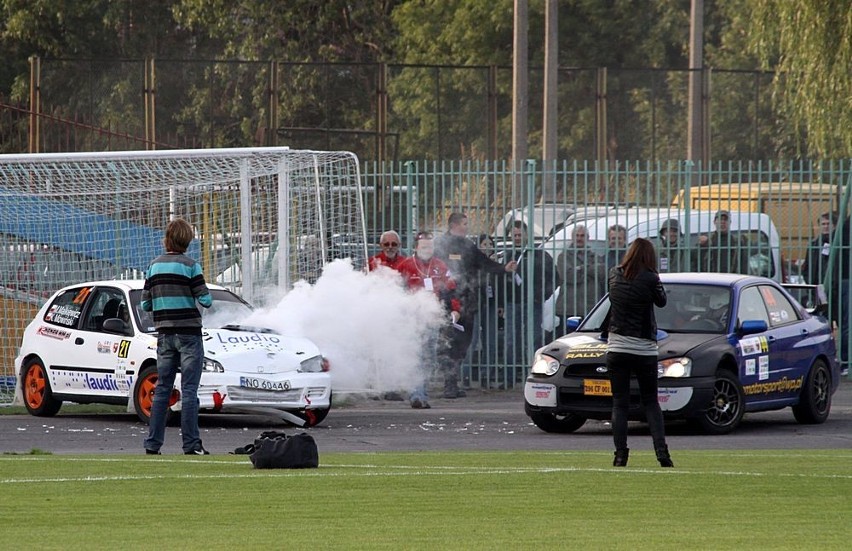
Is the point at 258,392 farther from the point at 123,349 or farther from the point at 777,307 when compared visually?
the point at 777,307

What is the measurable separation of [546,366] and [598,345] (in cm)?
54

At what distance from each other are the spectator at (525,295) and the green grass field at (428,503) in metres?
8.01

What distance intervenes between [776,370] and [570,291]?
16.3 ft

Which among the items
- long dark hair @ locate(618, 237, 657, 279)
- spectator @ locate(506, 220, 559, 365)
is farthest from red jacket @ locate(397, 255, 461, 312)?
long dark hair @ locate(618, 237, 657, 279)

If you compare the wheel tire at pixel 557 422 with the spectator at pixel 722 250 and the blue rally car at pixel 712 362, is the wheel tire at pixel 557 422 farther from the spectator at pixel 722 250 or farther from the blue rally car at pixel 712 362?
the spectator at pixel 722 250

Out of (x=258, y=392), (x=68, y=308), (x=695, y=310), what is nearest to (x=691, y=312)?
(x=695, y=310)

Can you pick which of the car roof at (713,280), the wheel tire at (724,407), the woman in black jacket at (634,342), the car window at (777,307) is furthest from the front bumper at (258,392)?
the woman in black jacket at (634,342)

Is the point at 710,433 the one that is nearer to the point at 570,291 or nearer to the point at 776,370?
the point at 776,370

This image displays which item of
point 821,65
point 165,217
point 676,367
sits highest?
point 821,65

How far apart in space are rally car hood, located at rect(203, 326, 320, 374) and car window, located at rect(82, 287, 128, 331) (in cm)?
123

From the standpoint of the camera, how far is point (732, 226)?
20.8 m

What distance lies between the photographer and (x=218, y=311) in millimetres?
17406

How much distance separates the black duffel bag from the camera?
11.6 metres

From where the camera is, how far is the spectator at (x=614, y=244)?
2058 centimetres
